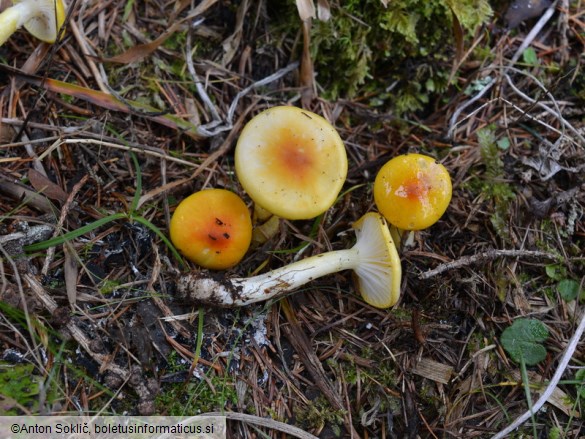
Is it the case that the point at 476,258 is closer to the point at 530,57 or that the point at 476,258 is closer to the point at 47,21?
the point at 530,57

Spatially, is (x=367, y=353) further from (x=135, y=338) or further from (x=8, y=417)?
(x=8, y=417)

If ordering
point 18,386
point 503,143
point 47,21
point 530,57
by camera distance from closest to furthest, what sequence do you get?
point 18,386 → point 47,21 → point 503,143 → point 530,57

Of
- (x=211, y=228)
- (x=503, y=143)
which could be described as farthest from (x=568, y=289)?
(x=211, y=228)

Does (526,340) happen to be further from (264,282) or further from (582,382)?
(264,282)

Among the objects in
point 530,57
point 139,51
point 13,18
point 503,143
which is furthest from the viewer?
point 530,57

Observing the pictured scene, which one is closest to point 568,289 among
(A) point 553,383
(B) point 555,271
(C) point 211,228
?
(B) point 555,271

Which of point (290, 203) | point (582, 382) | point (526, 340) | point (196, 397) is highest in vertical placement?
point (290, 203)

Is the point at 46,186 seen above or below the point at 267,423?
above

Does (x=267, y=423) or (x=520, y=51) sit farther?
(x=520, y=51)

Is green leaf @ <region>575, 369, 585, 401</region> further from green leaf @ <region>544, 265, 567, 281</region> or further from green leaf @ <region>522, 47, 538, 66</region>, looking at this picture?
green leaf @ <region>522, 47, 538, 66</region>
